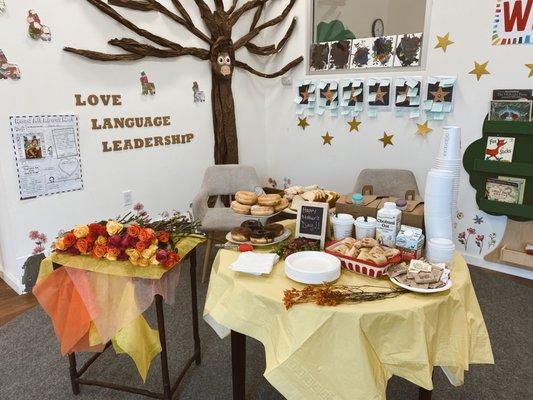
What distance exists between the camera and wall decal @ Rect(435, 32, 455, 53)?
272cm

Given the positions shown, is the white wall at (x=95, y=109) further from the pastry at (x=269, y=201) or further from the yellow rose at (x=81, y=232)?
the pastry at (x=269, y=201)

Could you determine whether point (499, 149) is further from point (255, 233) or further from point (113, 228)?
point (113, 228)

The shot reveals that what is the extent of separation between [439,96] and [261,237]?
6.63ft

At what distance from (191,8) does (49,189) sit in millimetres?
1767

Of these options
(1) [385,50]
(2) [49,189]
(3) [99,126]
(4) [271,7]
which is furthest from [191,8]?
(2) [49,189]

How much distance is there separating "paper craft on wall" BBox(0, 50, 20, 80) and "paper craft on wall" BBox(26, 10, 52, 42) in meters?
0.21

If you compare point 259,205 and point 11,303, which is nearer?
point 259,205

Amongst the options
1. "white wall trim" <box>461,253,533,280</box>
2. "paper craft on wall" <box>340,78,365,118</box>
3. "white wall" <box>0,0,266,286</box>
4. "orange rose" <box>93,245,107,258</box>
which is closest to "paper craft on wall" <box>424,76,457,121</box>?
"paper craft on wall" <box>340,78,365,118</box>

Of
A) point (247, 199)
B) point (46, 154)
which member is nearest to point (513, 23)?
point (247, 199)

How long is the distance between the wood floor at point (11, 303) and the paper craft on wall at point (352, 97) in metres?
2.72

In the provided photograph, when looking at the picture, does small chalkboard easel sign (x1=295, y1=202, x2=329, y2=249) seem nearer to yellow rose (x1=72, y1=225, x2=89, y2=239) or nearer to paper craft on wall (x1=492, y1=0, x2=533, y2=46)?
yellow rose (x1=72, y1=225, x2=89, y2=239)

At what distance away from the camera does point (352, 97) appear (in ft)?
10.5

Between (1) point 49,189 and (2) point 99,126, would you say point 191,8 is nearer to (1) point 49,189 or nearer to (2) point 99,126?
(2) point 99,126

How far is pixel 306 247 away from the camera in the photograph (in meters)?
1.43
